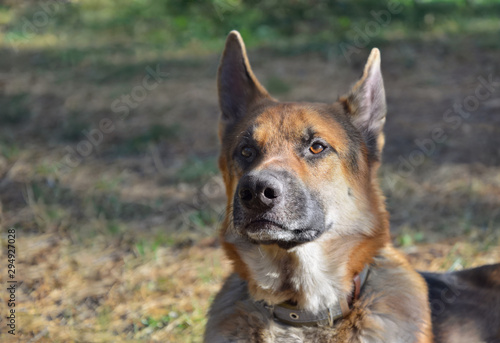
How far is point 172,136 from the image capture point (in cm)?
734

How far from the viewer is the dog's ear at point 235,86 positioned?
353 cm

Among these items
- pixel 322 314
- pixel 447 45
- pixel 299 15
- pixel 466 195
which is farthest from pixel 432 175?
pixel 299 15

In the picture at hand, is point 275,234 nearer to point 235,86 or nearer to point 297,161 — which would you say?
point 297,161

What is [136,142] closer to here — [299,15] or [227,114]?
[227,114]

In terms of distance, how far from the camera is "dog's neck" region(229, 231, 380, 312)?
291cm

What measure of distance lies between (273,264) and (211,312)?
50 cm

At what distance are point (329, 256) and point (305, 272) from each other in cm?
17

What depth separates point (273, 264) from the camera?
3.00m

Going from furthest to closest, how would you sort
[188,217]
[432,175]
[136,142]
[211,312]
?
[136,142], [432,175], [188,217], [211,312]

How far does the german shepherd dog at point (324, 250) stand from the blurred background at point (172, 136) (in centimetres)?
103
